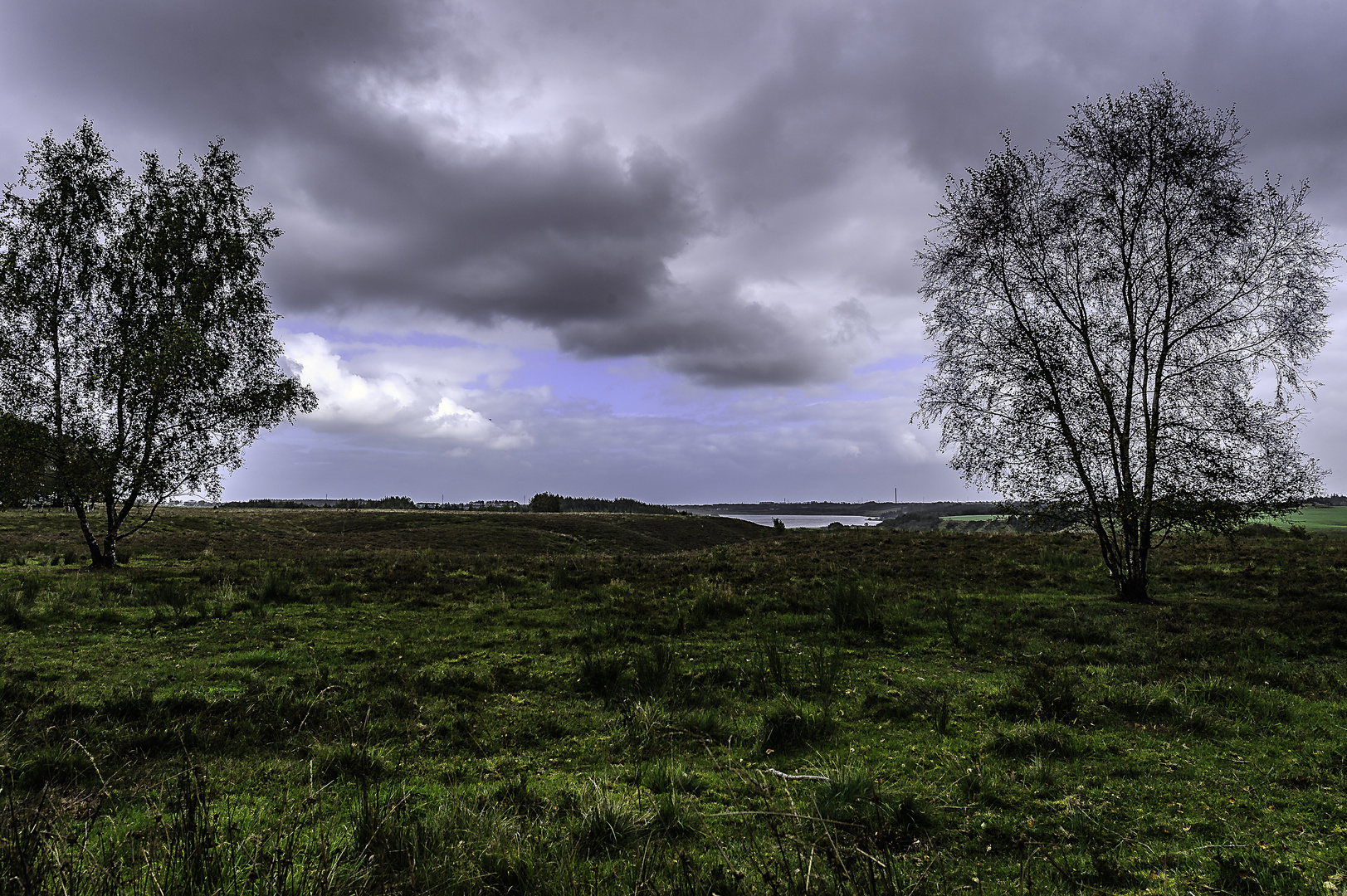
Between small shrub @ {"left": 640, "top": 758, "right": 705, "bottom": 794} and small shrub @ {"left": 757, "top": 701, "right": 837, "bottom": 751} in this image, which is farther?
small shrub @ {"left": 757, "top": 701, "right": 837, "bottom": 751}

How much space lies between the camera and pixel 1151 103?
52.0 ft

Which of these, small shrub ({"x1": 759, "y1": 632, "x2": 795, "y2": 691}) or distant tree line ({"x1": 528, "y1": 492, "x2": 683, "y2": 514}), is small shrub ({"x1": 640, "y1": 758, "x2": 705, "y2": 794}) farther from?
distant tree line ({"x1": 528, "y1": 492, "x2": 683, "y2": 514})

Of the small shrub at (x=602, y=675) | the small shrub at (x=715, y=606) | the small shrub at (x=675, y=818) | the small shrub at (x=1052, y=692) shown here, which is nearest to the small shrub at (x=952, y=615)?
the small shrub at (x=1052, y=692)

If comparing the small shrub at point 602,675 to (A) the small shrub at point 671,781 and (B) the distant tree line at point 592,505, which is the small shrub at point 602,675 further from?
(B) the distant tree line at point 592,505

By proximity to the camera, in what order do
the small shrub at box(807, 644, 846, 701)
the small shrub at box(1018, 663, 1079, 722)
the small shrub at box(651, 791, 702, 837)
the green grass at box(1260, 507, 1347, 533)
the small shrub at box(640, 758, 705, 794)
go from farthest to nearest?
the green grass at box(1260, 507, 1347, 533) < the small shrub at box(807, 644, 846, 701) < the small shrub at box(1018, 663, 1079, 722) < the small shrub at box(640, 758, 705, 794) < the small shrub at box(651, 791, 702, 837)

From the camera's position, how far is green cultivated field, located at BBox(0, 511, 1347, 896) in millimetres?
3883

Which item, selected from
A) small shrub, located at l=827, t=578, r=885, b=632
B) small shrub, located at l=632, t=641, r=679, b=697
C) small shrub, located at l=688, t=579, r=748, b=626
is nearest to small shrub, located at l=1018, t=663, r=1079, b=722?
small shrub, located at l=827, t=578, r=885, b=632

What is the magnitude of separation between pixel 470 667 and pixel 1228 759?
1008 cm

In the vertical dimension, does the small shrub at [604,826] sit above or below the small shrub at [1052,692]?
above

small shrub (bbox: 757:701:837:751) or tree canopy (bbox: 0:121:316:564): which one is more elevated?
tree canopy (bbox: 0:121:316:564)

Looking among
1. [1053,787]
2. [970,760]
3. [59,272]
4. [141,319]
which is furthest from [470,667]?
[59,272]

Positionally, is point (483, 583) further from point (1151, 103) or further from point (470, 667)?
point (1151, 103)

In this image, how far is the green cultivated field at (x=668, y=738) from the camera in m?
3.88

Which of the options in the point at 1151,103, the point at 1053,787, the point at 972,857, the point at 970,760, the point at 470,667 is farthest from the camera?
the point at 1151,103
